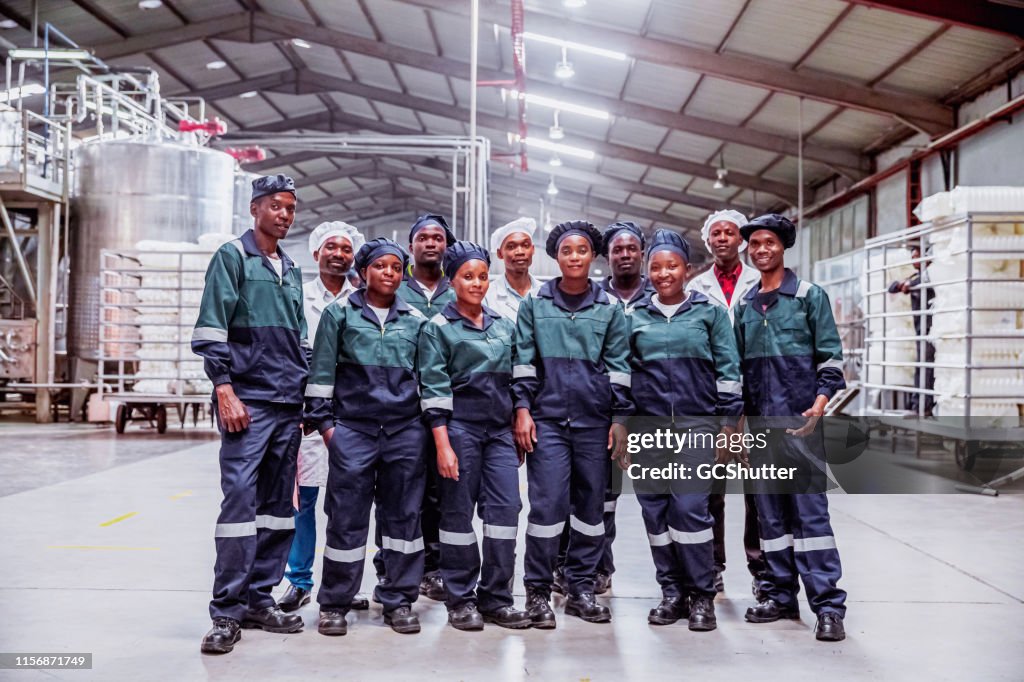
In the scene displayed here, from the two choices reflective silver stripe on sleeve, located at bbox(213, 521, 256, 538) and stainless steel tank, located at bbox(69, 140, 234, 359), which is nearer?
reflective silver stripe on sleeve, located at bbox(213, 521, 256, 538)

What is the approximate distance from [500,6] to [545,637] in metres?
13.9

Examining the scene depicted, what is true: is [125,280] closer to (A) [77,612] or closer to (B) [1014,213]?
(A) [77,612]

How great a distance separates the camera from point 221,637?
12.7ft

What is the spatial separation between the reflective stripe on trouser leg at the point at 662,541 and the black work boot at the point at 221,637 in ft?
6.46

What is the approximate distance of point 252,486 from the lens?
160 inches

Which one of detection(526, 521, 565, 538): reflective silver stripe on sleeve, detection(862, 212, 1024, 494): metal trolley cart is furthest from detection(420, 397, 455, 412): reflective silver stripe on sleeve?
detection(862, 212, 1024, 494): metal trolley cart

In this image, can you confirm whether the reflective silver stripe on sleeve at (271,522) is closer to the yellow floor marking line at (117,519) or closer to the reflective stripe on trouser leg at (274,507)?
the reflective stripe on trouser leg at (274,507)

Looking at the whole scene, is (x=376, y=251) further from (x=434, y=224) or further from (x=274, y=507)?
(x=274, y=507)

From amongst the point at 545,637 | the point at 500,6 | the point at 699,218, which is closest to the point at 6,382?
the point at 500,6

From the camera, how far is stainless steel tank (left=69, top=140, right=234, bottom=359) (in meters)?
14.4

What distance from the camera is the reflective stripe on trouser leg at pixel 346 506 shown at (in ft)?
13.6

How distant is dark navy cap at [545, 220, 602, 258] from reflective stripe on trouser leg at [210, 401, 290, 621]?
1683mm

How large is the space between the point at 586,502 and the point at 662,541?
0.42 metres

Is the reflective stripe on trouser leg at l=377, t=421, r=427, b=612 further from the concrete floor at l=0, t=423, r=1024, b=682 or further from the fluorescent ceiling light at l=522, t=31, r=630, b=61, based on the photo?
the fluorescent ceiling light at l=522, t=31, r=630, b=61
